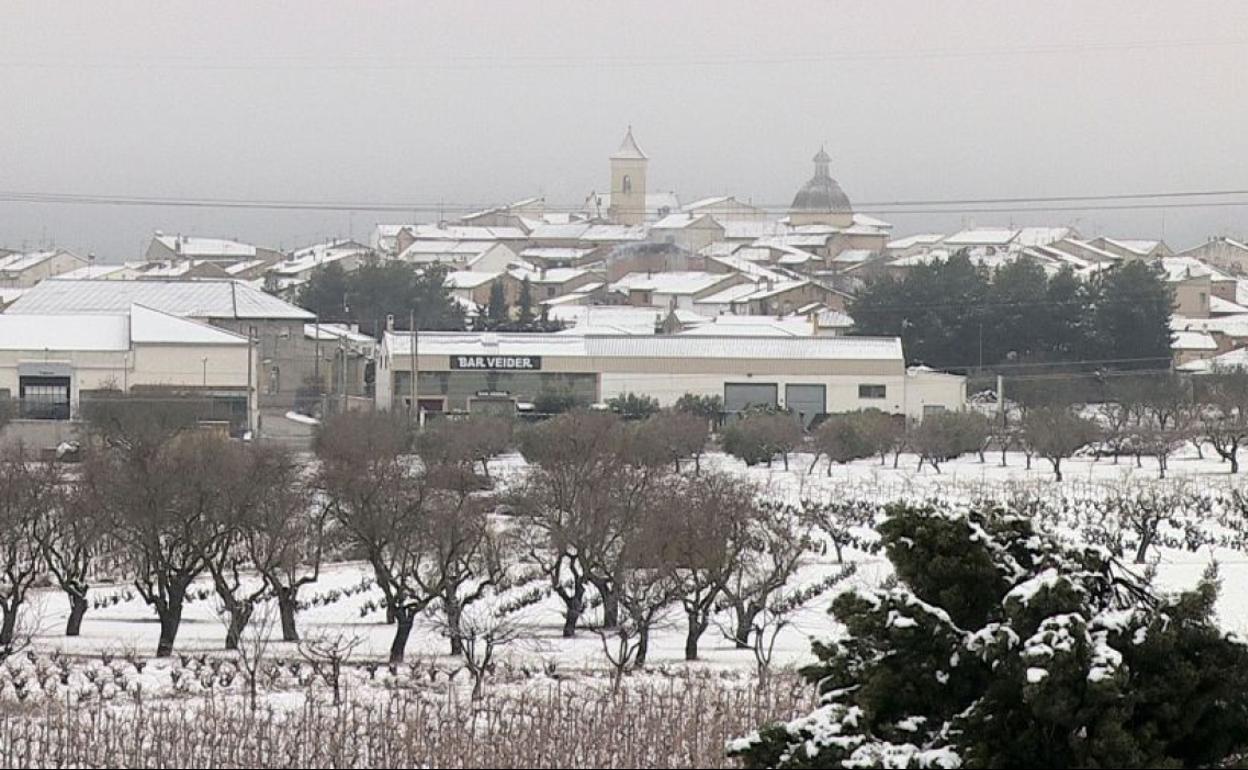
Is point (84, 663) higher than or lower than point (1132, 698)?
lower

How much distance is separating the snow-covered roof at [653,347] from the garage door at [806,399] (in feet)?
1.83

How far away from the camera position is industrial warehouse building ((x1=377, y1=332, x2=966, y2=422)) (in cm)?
3994

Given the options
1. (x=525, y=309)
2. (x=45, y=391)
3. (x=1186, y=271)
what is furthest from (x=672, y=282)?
(x=45, y=391)

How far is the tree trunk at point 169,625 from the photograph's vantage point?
53.8 ft

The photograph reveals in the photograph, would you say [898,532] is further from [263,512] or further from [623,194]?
[623,194]

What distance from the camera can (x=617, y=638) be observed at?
57.6 ft

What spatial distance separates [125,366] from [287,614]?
20.0 m

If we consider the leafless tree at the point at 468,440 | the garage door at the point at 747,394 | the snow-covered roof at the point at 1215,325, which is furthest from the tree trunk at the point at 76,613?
the snow-covered roof at the point at 1215,325

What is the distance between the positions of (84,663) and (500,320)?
3732 cm

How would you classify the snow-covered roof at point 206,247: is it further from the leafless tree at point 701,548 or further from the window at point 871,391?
the leafless tree at point 701,548

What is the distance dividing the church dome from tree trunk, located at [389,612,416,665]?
68.5m

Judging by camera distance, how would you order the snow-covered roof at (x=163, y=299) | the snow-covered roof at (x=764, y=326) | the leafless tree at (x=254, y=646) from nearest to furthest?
the leafless tree at (x=254, y=646), the snow-covered roof at (x=163, y=299), the snow-covered roof at (x=764, y=326)

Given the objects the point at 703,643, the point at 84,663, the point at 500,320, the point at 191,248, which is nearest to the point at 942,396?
the point at 500,320

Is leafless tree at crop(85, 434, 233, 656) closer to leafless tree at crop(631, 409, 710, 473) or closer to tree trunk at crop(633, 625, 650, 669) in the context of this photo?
tree trunk at crop(633, 625, 650, 669)
